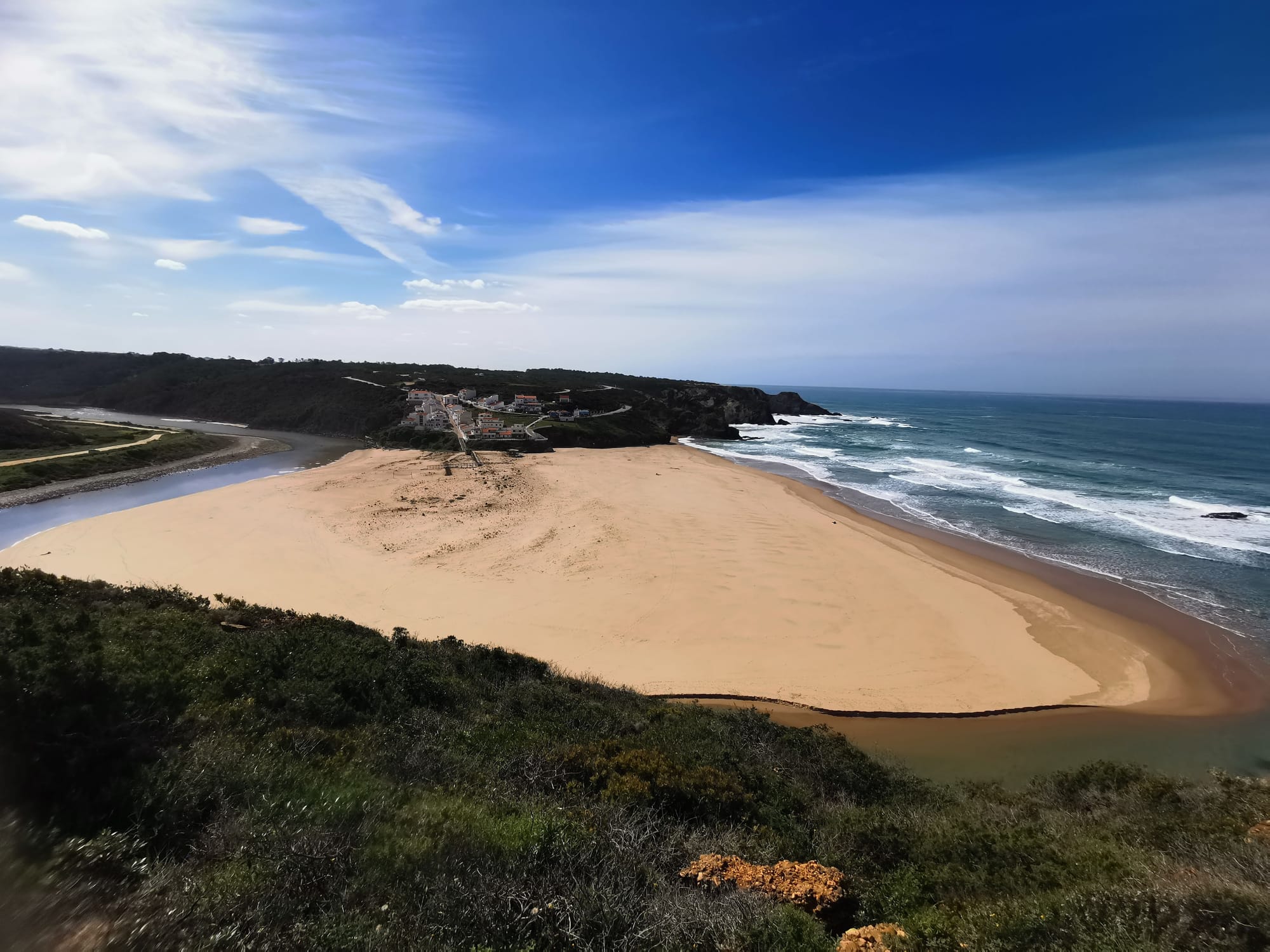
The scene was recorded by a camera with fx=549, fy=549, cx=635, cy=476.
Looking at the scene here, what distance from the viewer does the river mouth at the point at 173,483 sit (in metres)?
24.4

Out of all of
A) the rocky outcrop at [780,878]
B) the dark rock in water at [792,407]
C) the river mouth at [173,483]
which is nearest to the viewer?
the rocky outcrop at [780,878]

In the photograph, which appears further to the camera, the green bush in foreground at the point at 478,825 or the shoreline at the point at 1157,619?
the shoreline at the point at 1157,619

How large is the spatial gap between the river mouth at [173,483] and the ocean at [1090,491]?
120 ft

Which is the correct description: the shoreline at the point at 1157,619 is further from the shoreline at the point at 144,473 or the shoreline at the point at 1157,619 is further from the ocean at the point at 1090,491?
the shoreline at the point at 144,473

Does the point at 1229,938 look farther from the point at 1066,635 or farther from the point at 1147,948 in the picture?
the point at 1066,635

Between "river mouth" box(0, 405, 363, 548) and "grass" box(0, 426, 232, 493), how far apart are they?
9.22ft

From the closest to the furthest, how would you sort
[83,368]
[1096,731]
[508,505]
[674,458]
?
1. [1096,731]
2. [508,505]
3. [674,458]
4. [83,368]

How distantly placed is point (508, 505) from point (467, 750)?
74.0 feet

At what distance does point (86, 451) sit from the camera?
3694cm

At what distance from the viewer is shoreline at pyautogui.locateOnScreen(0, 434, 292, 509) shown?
27.9 metres

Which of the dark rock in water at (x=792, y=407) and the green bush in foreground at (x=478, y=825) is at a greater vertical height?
the dark rock in water at (x=792, y=407)

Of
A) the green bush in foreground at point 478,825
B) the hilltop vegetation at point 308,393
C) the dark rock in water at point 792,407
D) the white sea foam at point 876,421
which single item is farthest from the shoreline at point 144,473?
the white sea foam at point 876,421

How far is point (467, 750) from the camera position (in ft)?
22.0

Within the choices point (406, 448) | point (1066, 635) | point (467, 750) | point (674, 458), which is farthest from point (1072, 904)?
point (406, 448)
